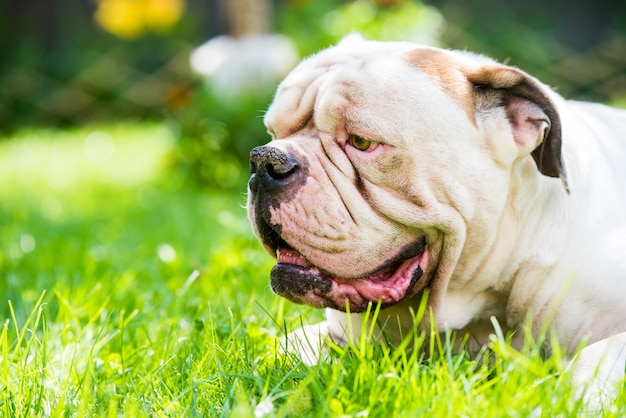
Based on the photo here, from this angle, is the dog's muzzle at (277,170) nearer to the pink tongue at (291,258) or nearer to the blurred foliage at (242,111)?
the pink tongue at (291,258)

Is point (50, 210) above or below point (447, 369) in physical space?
below

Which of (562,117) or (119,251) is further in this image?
(119,251)

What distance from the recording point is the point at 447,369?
225 centimetres

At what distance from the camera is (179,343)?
108 inches

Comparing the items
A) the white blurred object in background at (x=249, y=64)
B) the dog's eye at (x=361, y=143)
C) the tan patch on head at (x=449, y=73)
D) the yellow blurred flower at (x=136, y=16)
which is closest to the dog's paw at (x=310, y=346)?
the dog's eye at (x=361, y=143)

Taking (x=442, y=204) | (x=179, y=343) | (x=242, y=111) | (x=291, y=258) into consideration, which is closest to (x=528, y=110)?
(x=442, y=204)

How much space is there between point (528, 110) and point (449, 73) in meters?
0.27

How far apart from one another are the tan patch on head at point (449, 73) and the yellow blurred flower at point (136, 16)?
9.55m

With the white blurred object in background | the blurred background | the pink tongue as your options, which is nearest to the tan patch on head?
the pink tongue

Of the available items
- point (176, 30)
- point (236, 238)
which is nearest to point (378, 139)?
point (236, 238)

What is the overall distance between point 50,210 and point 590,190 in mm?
4214

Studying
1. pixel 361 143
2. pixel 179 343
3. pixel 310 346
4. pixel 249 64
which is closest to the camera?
pixel 310 346

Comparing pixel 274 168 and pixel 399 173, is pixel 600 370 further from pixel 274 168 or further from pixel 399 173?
pixel 274 168

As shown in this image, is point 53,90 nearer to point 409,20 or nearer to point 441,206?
point 409,20
